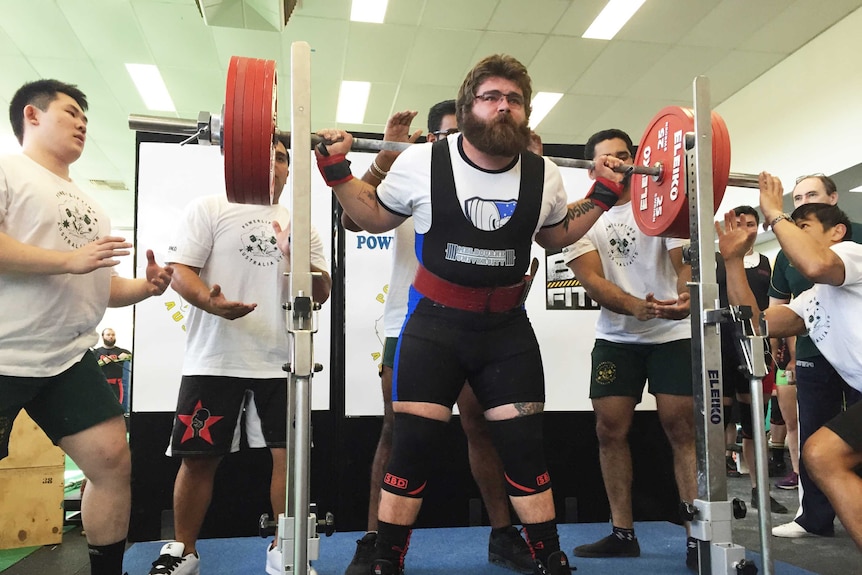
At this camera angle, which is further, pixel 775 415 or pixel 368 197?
pixel 775 415

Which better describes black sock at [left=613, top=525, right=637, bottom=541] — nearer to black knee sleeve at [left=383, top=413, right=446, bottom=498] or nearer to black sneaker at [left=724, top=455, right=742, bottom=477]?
black knee sleeve at [left=383, top=413, right=446, bottom=498]

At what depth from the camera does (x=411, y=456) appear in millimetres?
1628

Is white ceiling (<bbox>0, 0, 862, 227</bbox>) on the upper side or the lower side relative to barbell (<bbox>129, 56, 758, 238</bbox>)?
upper

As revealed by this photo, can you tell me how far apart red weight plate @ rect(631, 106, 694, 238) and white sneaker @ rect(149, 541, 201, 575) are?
74.9 inches

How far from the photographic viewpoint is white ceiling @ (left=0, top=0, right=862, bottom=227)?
493 cm

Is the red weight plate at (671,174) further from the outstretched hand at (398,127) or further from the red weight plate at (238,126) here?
the red weight plate at (238,126)

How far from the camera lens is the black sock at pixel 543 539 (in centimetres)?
162

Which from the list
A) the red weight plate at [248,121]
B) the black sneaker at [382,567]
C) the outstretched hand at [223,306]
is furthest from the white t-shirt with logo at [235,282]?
the black sneaker at [382,567]

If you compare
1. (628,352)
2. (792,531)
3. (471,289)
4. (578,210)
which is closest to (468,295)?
(471,289)

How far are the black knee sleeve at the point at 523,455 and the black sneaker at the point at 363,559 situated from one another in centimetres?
64

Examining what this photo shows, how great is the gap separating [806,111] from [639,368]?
15.3ft

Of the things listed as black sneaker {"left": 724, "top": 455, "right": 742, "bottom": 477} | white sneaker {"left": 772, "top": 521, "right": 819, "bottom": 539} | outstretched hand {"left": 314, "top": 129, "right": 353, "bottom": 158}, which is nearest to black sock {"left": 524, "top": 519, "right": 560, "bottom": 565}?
outstretched hand {"left": 314, "top": 129, "right": 353, "bottom": 158}

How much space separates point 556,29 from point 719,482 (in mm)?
4470

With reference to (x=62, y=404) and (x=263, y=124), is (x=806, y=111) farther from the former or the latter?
(x=62, y=404)
